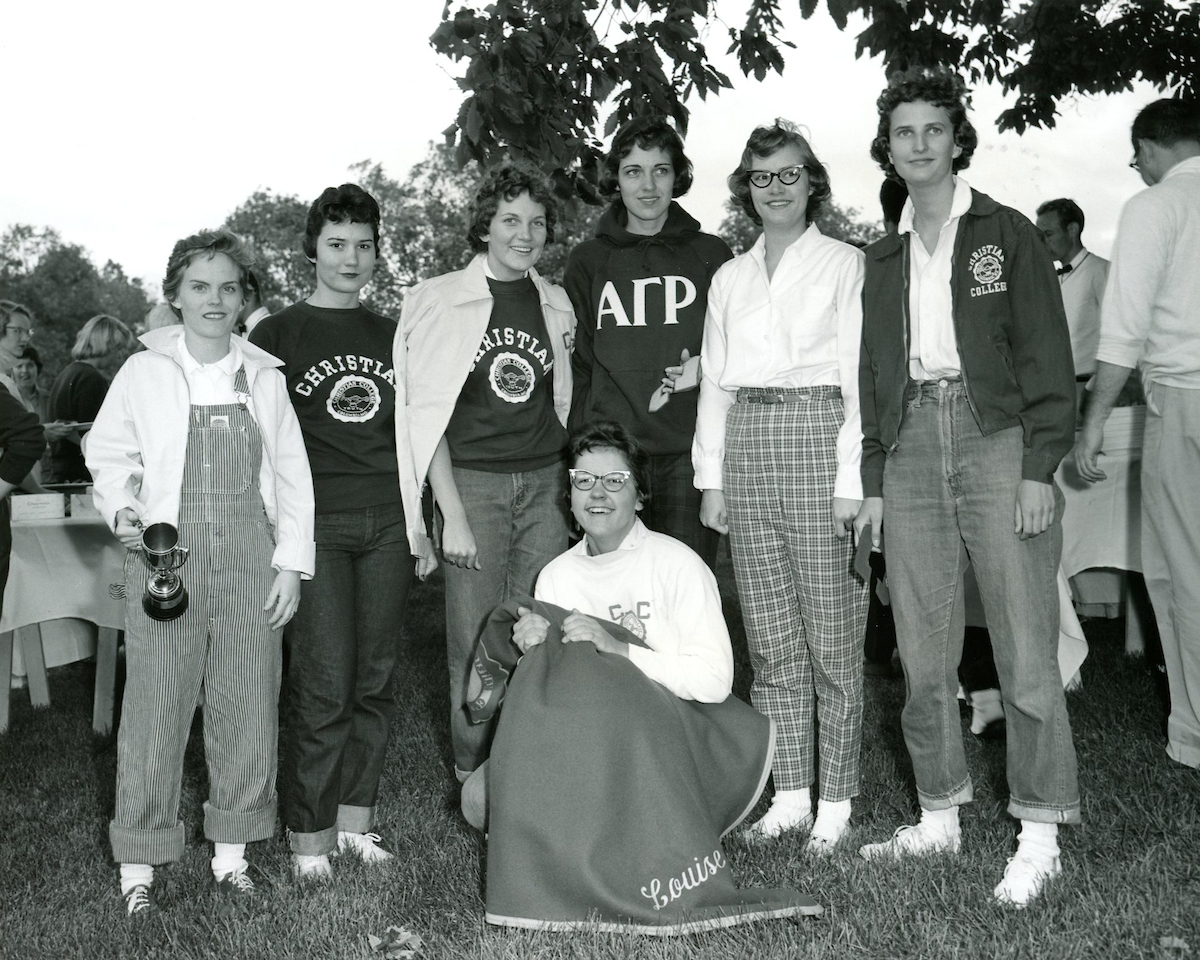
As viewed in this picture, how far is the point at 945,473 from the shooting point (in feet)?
10.7

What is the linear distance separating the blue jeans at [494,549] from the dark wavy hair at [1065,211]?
4.24m

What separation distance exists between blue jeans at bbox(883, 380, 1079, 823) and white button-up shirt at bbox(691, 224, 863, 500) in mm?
204

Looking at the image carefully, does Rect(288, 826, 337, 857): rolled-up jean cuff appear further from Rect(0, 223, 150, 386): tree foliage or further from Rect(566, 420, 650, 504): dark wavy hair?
Rect(0, 223, 150, 386): tree foliage

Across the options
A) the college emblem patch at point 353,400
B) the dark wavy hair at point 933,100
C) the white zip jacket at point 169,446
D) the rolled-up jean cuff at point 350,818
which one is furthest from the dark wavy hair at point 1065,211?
the rolled-up jean cuff at point 350,818

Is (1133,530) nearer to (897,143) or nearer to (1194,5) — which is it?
(897,143)

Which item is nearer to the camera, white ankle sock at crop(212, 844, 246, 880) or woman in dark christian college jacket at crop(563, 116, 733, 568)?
white ankle sock at crop(212, 844, 246, 880)

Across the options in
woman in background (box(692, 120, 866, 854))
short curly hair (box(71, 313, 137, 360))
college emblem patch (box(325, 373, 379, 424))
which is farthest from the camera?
short curly hair (box(71, 313, 137, 360))

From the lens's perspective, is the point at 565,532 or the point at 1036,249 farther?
the point at 565,532

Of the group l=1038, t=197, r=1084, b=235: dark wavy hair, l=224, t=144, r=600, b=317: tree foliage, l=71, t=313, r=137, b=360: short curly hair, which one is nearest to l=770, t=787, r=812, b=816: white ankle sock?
l=1038, t=197, r=1084, b=235: dark wavy hair

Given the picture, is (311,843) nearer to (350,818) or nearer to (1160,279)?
(350,818)

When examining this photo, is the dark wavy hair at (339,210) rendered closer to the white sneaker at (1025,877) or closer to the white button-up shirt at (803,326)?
the white button-up shirt at (803,326)

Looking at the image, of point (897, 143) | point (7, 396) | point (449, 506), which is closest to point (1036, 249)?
point (897, 143)

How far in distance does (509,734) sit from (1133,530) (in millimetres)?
3805

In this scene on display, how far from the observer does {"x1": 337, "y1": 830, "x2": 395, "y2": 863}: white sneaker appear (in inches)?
147
